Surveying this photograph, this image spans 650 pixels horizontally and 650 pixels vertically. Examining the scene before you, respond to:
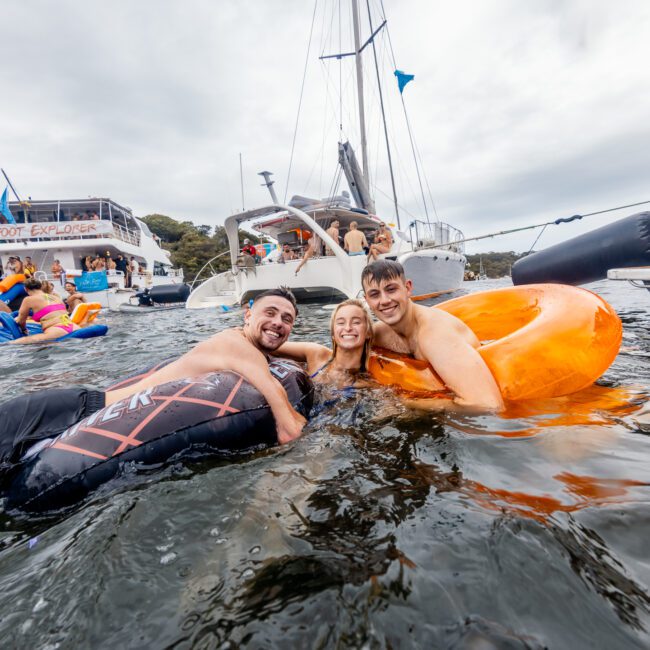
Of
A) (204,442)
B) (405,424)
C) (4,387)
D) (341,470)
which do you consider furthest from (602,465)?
(4,387)

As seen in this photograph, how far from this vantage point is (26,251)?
20.2 m

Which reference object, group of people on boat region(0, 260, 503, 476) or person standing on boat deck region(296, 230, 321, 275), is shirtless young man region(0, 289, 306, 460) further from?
person standing on boat deck region(296, 230, 321, 275)

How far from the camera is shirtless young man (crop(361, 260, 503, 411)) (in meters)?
2.55

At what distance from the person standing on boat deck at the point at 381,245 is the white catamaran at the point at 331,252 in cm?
20

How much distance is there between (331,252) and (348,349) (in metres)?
8.25

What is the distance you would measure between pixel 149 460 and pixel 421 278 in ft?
32.3

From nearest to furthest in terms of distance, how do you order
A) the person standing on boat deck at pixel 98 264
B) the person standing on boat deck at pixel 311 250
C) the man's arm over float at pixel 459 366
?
the man's arm over float at pixel 459 366
the person standing on boat deck at pixel 311 250
the person standing on boat deck at pixel 98 264

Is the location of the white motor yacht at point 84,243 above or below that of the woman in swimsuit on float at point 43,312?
above

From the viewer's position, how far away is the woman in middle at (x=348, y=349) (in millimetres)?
3396

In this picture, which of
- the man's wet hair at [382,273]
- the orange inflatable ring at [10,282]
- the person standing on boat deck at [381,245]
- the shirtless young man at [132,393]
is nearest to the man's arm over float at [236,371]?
the shirtless young man at [132,393]

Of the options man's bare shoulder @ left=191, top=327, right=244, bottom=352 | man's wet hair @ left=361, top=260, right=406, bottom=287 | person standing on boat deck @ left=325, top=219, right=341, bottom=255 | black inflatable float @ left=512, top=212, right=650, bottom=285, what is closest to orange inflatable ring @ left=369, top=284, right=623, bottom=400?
man's wet hair @ left=361, top=260, right=406, bottom=287

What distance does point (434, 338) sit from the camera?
2.79m

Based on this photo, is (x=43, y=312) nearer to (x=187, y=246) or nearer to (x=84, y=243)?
(x=84, y=243)

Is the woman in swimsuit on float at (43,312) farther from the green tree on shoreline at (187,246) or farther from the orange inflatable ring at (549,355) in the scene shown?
the green tree on shoreline at (187,246)
